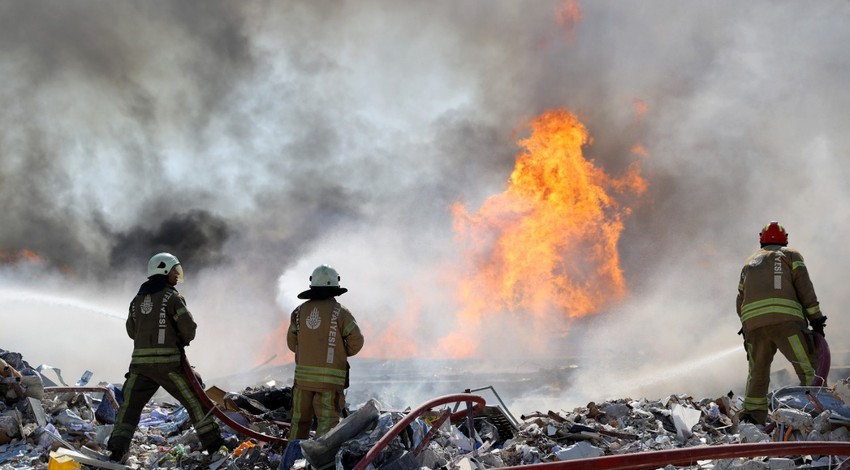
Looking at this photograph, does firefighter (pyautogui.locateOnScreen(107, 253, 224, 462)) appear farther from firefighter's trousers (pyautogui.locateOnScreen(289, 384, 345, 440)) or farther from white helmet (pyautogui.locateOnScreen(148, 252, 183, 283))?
firefighter's trousers (pyautogui.locateOnScreen(289, 384, 345, 440))

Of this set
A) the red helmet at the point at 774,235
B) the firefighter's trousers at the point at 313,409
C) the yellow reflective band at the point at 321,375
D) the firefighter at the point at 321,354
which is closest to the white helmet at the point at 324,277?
the firefighter at the point at 321,354

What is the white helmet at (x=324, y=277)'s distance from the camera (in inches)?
271

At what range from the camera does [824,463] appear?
4309 millimetres

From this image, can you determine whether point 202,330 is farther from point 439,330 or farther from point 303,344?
point 303,344

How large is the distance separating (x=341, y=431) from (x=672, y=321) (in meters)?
32.8

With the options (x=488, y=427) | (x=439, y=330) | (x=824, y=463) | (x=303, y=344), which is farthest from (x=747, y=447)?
(x=439, y=330)

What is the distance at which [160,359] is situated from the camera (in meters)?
7.14

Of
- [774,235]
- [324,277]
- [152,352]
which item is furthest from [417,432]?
[774,235]

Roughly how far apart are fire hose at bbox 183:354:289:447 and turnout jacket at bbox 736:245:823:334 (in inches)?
200

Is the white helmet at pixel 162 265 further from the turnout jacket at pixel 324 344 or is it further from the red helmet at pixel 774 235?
the red helmet at pixel 774 235

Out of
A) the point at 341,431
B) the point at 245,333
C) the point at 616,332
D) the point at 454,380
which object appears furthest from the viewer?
the point at 245,333

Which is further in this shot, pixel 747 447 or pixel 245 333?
pixel 245 333

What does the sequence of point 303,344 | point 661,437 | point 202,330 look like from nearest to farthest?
point 661,437 → point 303,344 → point 202,330

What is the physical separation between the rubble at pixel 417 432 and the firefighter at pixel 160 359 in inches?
15.7
